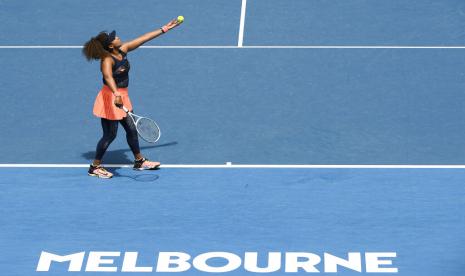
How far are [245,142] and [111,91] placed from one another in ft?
8.14

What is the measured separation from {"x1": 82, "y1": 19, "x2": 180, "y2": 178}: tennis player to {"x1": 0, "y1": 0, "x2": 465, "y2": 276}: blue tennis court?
40 centimetres

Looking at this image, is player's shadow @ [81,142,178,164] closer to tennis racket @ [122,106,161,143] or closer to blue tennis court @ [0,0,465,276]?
blue tennis court @ [0,0,465,276]

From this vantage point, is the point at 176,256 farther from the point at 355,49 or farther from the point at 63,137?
the point at 355,49

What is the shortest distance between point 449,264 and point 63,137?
21.8 feet

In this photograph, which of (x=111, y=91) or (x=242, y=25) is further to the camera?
(x=242, y=25)

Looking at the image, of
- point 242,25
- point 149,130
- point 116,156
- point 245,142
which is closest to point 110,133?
point 149,130

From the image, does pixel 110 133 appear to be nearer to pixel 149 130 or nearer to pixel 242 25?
pixel 149 130

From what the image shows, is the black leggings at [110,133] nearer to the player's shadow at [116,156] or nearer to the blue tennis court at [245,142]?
the blue tennis court at [245,142]

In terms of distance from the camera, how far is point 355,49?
21172 millimetres

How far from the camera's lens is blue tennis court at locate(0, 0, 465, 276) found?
14227 millimetres

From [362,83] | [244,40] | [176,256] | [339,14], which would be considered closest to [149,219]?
[176,256]

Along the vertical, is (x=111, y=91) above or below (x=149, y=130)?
above

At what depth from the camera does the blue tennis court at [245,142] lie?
1423cm

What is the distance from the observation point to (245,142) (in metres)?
17.7
